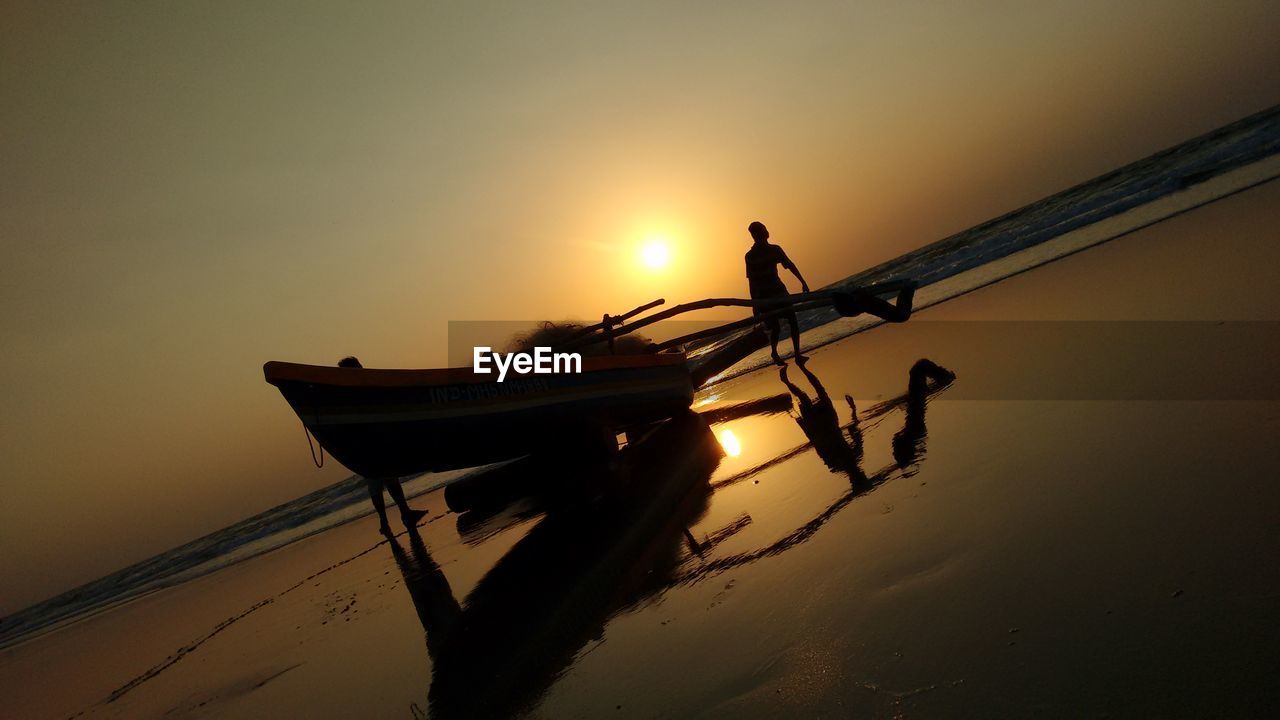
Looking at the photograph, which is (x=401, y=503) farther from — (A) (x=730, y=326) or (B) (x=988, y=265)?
(B) (x=988, y=265)

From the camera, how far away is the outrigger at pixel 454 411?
19.8ft

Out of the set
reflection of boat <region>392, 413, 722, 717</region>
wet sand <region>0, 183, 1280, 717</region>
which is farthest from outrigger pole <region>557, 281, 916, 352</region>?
reflection of boat <region>392, 413, 722, 717</region>

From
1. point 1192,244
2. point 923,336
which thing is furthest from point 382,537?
point 1192,244

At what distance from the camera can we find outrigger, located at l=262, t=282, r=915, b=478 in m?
6.02

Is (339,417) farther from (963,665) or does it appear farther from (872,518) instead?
(963,665)

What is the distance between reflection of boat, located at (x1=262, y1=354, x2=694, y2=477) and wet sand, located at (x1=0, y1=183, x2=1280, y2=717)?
916 millimetres

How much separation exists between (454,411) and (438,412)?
164mm

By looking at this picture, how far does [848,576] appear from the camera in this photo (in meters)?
2.97

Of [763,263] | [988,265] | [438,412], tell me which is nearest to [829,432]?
[438,412]

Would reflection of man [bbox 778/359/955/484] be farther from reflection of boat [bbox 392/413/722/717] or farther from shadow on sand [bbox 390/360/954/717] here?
reflection of boat [bbox 392/413/722/717]

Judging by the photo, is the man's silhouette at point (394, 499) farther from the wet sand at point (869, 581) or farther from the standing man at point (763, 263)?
the standing man at point (763, 263)

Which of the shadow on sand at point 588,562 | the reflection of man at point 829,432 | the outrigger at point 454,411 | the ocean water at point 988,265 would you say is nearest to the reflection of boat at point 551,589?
the shadow on sand at point 588,562

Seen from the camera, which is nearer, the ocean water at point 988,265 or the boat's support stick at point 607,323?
the boat's support stick at point 607,323

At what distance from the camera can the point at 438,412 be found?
648 cm
